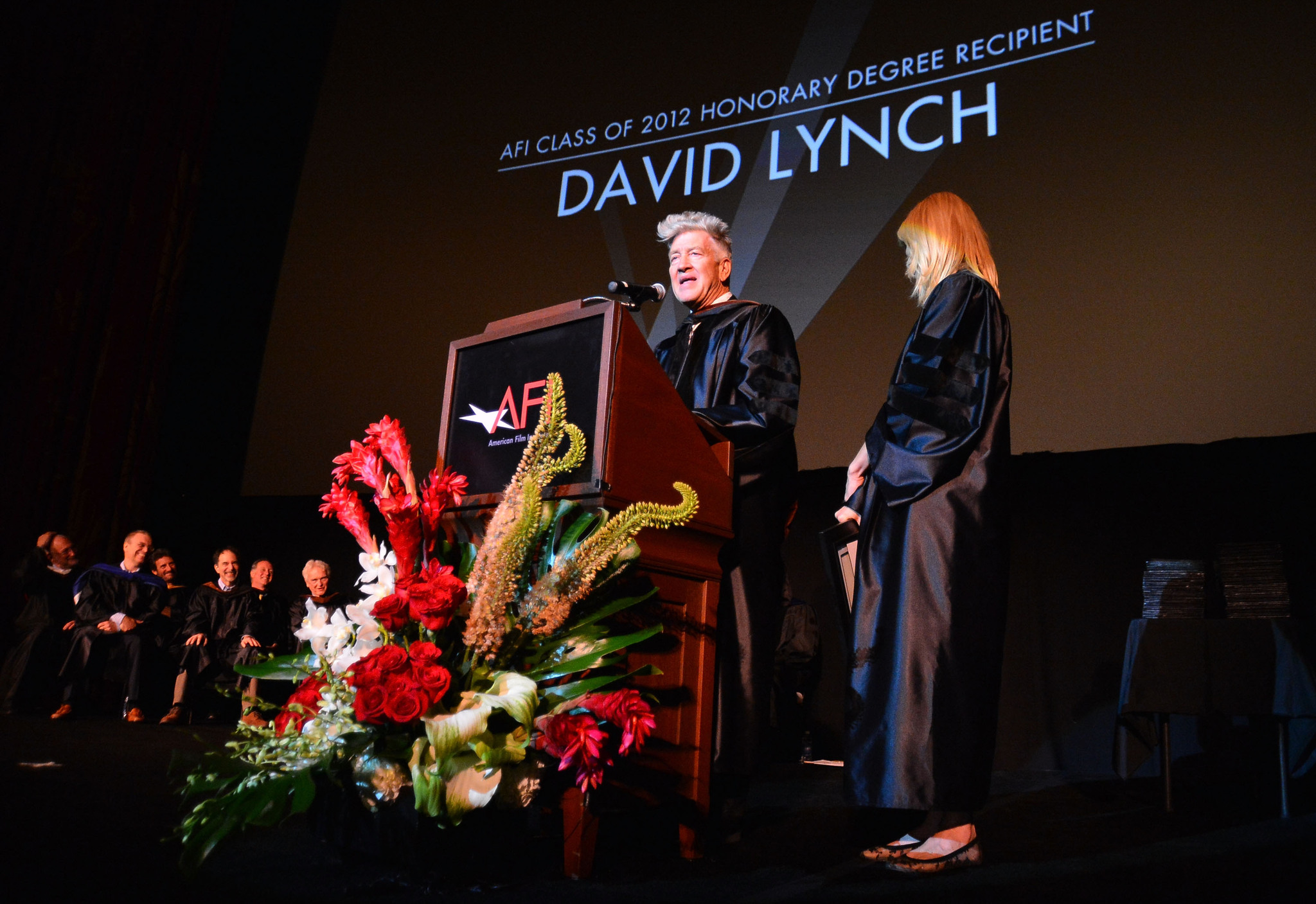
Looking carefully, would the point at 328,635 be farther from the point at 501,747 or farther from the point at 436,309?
the point at 436,309

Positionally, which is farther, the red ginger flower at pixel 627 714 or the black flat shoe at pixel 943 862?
the black flat shoe at pixel 943 862

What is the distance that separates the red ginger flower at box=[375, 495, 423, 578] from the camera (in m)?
1.47

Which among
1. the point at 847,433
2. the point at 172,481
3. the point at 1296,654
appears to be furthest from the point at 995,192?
the point at 172,481

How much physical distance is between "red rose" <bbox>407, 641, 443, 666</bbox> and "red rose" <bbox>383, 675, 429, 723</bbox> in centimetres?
3

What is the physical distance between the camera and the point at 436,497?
1500 millimetres

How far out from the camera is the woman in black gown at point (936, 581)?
1.77 meters

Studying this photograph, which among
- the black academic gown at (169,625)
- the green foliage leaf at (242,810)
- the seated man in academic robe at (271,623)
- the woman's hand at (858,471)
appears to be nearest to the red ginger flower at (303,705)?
the green foliage leaf at (242,810)

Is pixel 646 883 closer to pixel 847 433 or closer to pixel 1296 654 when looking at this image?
pixel 1296 654

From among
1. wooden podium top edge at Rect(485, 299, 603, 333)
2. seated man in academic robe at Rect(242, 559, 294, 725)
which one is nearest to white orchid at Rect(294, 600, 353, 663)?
wooden podium top edge at Rect(485, 299, 603, 333)

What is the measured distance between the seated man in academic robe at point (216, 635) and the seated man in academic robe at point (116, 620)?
0.79 feet

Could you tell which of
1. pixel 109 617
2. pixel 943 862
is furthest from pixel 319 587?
pixel 943 862

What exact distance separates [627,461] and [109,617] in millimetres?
5134

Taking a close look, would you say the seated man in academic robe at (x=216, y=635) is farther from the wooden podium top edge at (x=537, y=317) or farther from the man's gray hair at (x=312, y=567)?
the wooden podium top edge at (x=537, y=317)

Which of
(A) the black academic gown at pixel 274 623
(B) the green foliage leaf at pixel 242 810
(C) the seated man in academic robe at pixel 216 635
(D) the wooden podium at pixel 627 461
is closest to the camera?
(B) the green foliage leaf at pixel 242 810
